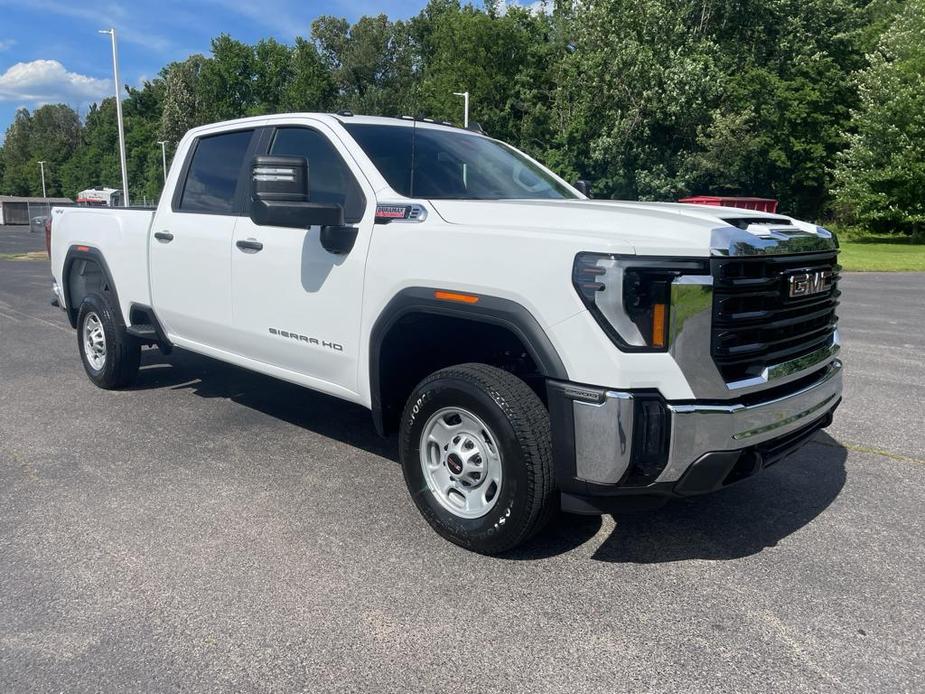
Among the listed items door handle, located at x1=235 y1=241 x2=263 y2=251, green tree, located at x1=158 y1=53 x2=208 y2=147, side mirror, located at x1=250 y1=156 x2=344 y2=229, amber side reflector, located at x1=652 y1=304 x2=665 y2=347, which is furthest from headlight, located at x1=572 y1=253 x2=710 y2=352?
green tree, located at x1=158 y1=53 x2=208 y2=147

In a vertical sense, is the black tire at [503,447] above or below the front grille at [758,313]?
below

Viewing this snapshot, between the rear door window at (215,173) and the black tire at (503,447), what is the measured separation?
89.8 inches

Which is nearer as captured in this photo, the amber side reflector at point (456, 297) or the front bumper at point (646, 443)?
the front bumper at point (646, 443)

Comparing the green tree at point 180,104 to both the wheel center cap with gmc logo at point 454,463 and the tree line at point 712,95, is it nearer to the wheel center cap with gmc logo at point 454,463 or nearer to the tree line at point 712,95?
the tree line at point 712,95

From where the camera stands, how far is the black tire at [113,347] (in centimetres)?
623

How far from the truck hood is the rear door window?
187cm

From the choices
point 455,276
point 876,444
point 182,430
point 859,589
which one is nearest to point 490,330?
point 455,276

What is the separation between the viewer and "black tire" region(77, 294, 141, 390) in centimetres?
623

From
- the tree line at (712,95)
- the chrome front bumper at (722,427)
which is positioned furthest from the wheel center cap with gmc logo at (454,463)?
the tree line at (712,95)

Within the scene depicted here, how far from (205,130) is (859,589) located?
4.97m

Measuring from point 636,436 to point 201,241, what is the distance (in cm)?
339

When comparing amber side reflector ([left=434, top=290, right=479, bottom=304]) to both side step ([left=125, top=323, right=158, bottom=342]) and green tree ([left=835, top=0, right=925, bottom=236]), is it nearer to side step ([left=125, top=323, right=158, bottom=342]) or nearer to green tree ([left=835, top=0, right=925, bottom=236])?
side step ([left=125, top=323, right=158, bottom=342])

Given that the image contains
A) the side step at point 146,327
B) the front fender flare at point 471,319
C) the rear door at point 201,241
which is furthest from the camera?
the side step at point 146,327

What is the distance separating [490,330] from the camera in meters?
3.75
